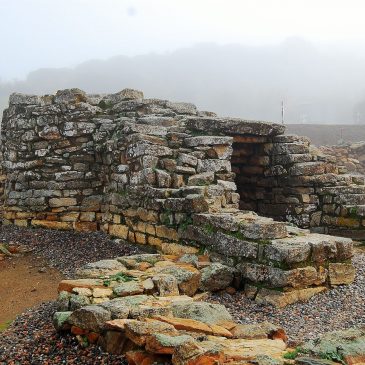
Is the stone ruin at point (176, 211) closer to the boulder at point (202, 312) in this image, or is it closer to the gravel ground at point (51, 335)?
the boulder at point (202, 312)

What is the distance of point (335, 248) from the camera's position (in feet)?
22.4

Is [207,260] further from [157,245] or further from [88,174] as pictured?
[88,174]

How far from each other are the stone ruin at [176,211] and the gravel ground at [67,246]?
0.29 metres

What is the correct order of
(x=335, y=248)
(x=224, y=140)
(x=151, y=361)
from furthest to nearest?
(x=224, y=140), (x=335, y=248), (x=151, y=361)

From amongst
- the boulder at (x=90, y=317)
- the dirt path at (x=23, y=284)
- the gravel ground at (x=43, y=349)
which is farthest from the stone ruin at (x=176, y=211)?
the dirt path at (x=23, y=284)

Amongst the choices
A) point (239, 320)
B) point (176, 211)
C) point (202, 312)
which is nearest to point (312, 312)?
point (239, 320)

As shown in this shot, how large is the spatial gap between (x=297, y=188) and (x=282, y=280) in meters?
5.18

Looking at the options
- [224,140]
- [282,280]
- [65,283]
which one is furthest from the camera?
[224,140]

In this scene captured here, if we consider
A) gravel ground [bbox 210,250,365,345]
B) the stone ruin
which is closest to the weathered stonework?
the stone ruin

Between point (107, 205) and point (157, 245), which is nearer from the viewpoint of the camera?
point (157, 245)

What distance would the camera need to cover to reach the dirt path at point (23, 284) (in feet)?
23.9

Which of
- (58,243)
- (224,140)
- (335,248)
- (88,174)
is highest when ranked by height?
(224,140)

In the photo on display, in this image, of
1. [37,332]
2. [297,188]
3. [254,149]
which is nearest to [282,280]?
[37,332]

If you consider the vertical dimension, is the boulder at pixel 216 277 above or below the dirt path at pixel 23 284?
above
